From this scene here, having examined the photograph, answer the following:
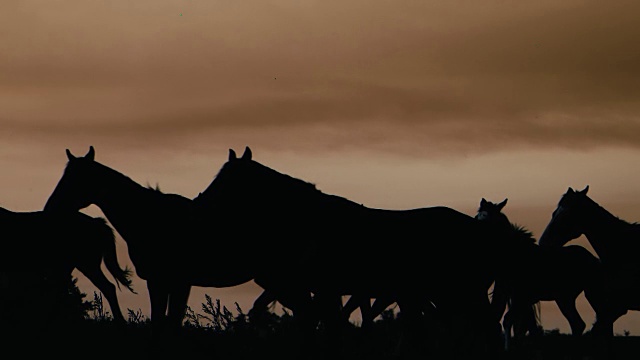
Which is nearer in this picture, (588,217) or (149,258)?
(149,258)

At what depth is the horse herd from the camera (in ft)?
30.9

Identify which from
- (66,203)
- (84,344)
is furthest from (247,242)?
A: (66,203)

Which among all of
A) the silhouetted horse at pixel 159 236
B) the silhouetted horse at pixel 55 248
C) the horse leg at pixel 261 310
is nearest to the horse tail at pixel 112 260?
the silhouetted horse at pixel 55 248

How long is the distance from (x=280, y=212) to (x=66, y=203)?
4.31 metres

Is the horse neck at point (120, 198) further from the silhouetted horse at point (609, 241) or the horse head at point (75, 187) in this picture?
the silhouetted horse at point (609, 241)

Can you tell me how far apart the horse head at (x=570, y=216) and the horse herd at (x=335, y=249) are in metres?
0.01

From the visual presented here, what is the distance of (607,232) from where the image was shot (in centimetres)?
1334

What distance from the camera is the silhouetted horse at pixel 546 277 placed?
12.7 metres

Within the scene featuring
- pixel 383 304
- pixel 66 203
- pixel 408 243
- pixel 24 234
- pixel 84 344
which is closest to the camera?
pixel 84 344

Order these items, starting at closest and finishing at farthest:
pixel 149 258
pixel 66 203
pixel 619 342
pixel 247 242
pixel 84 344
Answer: pixel 84 344 → pixel 247 242 → pixel 149 258 → pixel 66 203 → pixel 619 342

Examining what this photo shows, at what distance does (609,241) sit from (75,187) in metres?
7.58

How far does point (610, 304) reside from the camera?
13.0m

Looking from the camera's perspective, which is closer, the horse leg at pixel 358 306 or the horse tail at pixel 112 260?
the horse leg at pixel 358 306

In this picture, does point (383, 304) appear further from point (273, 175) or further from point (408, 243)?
point (273, 175)
